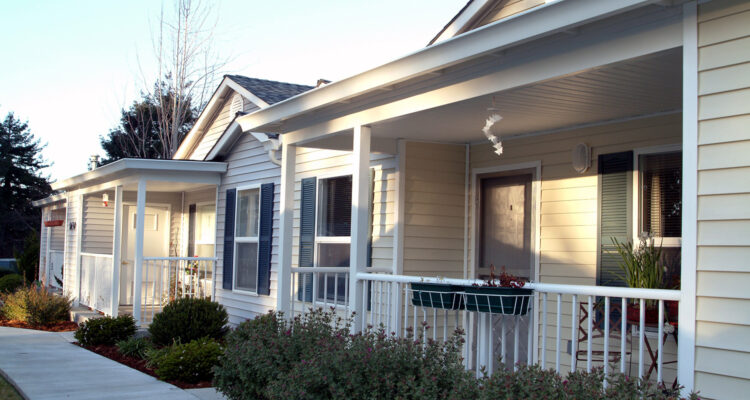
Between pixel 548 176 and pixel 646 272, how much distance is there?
5.44 feet

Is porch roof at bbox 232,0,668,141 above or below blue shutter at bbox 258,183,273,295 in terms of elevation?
above

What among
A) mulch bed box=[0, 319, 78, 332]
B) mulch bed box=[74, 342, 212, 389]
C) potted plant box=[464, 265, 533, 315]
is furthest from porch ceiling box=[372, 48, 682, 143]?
mulch bed box=[0, 319, 78, 332]

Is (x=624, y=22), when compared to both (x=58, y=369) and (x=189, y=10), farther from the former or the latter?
(x=189, y=10)

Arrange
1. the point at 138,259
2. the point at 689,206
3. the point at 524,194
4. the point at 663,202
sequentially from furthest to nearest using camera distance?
the point at 138,259 → the point at 524,194 → the point at 663,202 → the point at 689,206

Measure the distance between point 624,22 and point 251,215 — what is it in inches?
305

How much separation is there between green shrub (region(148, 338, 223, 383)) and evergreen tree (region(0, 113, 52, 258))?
30.2m

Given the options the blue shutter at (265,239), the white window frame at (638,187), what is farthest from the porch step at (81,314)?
the white window frame at (638,187)

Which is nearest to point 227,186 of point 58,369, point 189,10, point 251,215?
point 251,215

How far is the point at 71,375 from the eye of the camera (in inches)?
290

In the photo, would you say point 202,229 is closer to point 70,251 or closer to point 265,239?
point 265,239

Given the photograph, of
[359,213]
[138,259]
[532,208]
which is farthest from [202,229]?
[532,208]

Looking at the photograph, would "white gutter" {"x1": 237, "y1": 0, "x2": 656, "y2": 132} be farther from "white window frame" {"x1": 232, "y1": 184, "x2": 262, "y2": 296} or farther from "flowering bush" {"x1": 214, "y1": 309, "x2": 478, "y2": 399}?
"white window frame" {"x1": 232, "y1": 184, "x2": 262, "y2": 296}

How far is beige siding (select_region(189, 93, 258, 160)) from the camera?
1246cm

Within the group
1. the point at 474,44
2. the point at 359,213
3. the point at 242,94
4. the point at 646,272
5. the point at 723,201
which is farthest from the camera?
the point at 242,94
